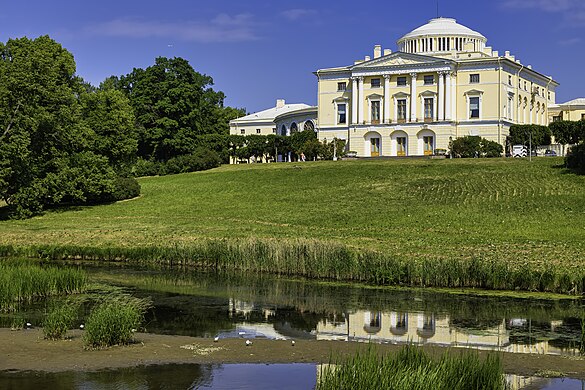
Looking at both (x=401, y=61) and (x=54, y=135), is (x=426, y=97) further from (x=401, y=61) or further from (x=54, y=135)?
(x=54, y=135)

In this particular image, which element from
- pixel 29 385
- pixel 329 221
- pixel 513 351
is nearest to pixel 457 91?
pixel 329 221

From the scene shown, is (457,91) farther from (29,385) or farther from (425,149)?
(29,385)

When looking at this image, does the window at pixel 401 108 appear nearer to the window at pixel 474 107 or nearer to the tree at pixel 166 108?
the window at pixel 474 107

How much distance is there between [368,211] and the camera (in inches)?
2152

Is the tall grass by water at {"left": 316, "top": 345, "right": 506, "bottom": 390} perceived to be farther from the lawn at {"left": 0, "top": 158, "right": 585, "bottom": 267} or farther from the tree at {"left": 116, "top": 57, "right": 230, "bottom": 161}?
the tree at {"left": 116, "top": 57, "right": 230, "bottom": 161}

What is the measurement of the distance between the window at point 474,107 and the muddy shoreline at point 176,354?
7996 cm

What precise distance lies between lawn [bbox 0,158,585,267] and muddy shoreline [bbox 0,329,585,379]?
15.5m

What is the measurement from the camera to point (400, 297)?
26.7 m

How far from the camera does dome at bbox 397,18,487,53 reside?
104688mm

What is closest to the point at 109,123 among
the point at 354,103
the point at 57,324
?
the point at 354,103

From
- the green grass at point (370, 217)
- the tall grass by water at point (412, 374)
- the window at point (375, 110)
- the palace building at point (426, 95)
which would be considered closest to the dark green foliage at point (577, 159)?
the green grass at point (370, 217)

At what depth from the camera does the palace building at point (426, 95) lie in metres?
95.1

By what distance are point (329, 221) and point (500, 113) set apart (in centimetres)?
4939

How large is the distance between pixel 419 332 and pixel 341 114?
83.8 metres
